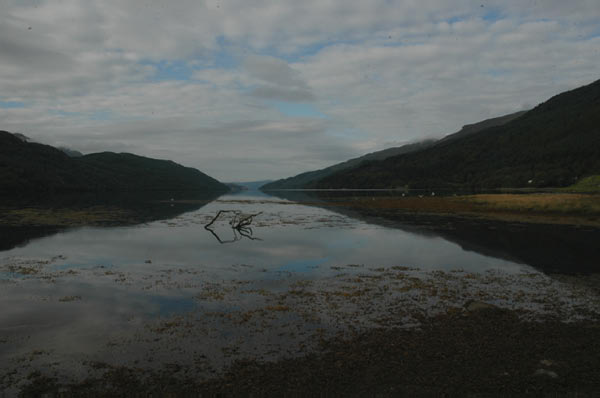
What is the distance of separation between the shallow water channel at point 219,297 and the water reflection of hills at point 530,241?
208 cm

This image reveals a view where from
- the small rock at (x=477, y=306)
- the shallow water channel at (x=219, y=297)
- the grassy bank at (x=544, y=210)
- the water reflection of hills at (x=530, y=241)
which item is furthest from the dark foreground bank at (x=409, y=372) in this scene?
the grassy bank at (x=544, y=210)

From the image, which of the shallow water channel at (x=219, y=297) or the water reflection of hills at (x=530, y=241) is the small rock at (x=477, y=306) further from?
the water reflection of hills at (x=530, y=241)

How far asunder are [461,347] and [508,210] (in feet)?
244

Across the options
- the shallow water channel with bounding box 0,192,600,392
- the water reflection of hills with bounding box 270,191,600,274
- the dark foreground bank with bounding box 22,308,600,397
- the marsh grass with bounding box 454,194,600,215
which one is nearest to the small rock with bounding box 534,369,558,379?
the dark foreground bank with bounding box 22,308,600,397

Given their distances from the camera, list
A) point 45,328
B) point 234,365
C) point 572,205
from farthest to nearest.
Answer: point 572,205, point 45,328, point 234,365

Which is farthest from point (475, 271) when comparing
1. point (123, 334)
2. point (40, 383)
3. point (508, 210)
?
point (508, 210)

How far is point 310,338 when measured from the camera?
15625 mm

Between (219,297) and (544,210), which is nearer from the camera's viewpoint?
(219,297)

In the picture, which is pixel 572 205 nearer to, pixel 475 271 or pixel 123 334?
pixel 475 271

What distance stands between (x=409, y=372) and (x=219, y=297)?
1306 centimetres

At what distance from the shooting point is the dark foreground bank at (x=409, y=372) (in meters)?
11.2

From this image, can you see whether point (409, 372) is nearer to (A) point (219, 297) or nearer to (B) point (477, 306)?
(B) point (477, 306)

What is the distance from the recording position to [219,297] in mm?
22062

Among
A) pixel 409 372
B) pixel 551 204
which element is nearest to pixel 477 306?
pixel 409 372
